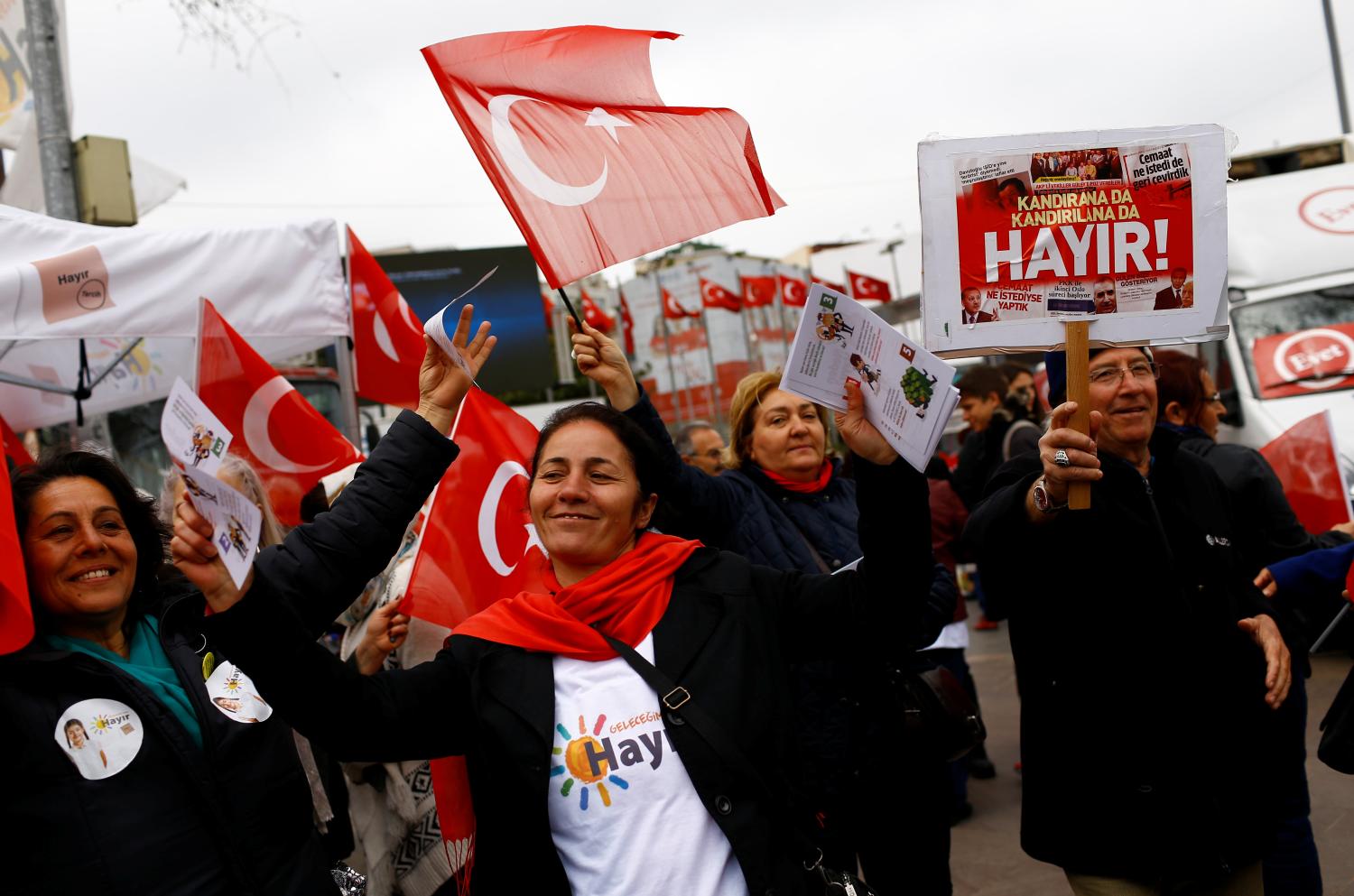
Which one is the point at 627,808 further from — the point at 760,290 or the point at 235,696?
the point at 760,290

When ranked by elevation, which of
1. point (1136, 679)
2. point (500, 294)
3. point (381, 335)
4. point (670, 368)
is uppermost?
point (500, 294)

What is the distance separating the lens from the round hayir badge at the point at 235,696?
2434 mm

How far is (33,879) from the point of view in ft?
7.03

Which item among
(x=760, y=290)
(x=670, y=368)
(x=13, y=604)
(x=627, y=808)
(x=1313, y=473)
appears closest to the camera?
(x=627, y=808)

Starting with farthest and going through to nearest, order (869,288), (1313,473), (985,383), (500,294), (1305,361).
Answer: (869,288) → (500,294) → (1305,361) → (985,383) → (1313,473)

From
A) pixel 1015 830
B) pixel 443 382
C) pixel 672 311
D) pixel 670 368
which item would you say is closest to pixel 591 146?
pixel 443 382

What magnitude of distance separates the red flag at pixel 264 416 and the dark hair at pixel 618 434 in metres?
1.94

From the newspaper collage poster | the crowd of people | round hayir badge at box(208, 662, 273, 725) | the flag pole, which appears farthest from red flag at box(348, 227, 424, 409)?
the flag pole

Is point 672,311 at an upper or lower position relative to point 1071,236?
upper

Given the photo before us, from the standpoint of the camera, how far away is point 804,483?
11.5 ft

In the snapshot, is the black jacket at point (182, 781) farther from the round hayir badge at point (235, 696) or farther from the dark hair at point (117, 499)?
the dark hair at point (117, 499)

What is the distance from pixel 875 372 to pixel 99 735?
1.67 metres

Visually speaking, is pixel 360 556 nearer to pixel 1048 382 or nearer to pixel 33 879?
pixel 33 879

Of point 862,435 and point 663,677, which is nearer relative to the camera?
point 663,677
